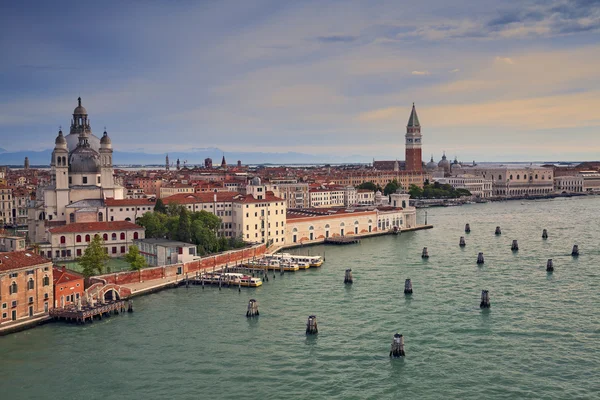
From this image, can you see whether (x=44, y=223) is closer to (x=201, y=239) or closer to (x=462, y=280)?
(x=201, y=239)

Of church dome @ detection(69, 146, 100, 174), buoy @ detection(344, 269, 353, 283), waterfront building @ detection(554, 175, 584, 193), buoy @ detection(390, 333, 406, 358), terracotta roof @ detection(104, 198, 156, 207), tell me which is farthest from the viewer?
waterfront building @ detection(554, 175, 584, 193)

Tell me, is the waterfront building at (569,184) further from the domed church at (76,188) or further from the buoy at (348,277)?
the buoy at (348,277)

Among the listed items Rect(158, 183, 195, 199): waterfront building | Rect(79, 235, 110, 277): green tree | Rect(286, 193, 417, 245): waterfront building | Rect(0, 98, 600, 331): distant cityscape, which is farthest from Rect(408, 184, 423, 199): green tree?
Rect(79, 235, 110, 277): green tree

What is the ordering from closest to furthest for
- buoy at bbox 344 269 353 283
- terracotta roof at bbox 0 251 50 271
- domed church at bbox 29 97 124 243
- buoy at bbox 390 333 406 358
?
buoy at bbox 390 333 406 358 → terracotta roof at bbox 0 251 50 271 → buoy at bbox 344 269 353 283 → domed church at bbox 29 97 124 243

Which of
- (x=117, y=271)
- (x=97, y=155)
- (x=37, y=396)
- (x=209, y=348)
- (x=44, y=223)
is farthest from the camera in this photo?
(x=97, y=155)

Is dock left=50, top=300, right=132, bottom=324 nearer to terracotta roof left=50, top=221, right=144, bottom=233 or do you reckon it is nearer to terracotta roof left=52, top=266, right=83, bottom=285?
terracotta roof left=52, top=266, right=83, bottom=285

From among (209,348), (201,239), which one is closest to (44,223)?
(201,239)
